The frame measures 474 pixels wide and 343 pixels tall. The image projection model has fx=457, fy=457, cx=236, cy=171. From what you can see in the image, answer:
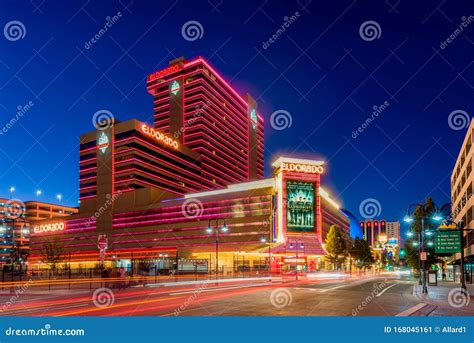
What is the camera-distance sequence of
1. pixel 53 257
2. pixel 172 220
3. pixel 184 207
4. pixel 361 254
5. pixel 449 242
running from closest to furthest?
pixel 449 242, pixel 53 257, pixel 184 207, pixel 172 220, pixel 361 254

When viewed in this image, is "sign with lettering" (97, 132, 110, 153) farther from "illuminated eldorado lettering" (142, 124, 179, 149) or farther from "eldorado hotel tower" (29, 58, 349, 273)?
"illuminated eldorado lettering" (142, 124, 179, 149)

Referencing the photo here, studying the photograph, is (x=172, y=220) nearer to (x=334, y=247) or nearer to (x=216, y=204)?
(x=216, y=204)

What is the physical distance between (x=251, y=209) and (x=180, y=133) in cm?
8854

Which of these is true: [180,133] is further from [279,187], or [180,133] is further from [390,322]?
[390,322]

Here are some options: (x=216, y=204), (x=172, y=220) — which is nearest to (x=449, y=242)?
(x=216, y=204)

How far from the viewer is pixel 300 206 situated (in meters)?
109

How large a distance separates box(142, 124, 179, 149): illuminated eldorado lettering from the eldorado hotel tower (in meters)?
0.35

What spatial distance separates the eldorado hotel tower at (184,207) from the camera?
108500 mm

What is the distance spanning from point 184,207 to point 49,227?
60.9 metres

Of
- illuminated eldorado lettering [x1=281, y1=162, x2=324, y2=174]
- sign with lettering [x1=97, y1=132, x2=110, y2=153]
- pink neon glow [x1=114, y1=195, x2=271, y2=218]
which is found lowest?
pink neon glow [x1=114, y1=195, x2=271, y2=218]

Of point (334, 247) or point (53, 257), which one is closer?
point (53, 257)

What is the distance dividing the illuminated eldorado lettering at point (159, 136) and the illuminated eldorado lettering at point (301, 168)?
59.9 m

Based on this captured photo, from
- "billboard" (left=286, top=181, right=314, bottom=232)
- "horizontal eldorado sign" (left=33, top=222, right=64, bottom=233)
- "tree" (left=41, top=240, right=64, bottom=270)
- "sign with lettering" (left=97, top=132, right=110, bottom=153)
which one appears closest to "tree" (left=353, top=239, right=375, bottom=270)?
"billboard" (left=286, top=181, right=314, bottom=232)

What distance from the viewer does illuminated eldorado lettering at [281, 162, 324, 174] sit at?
110 meters
